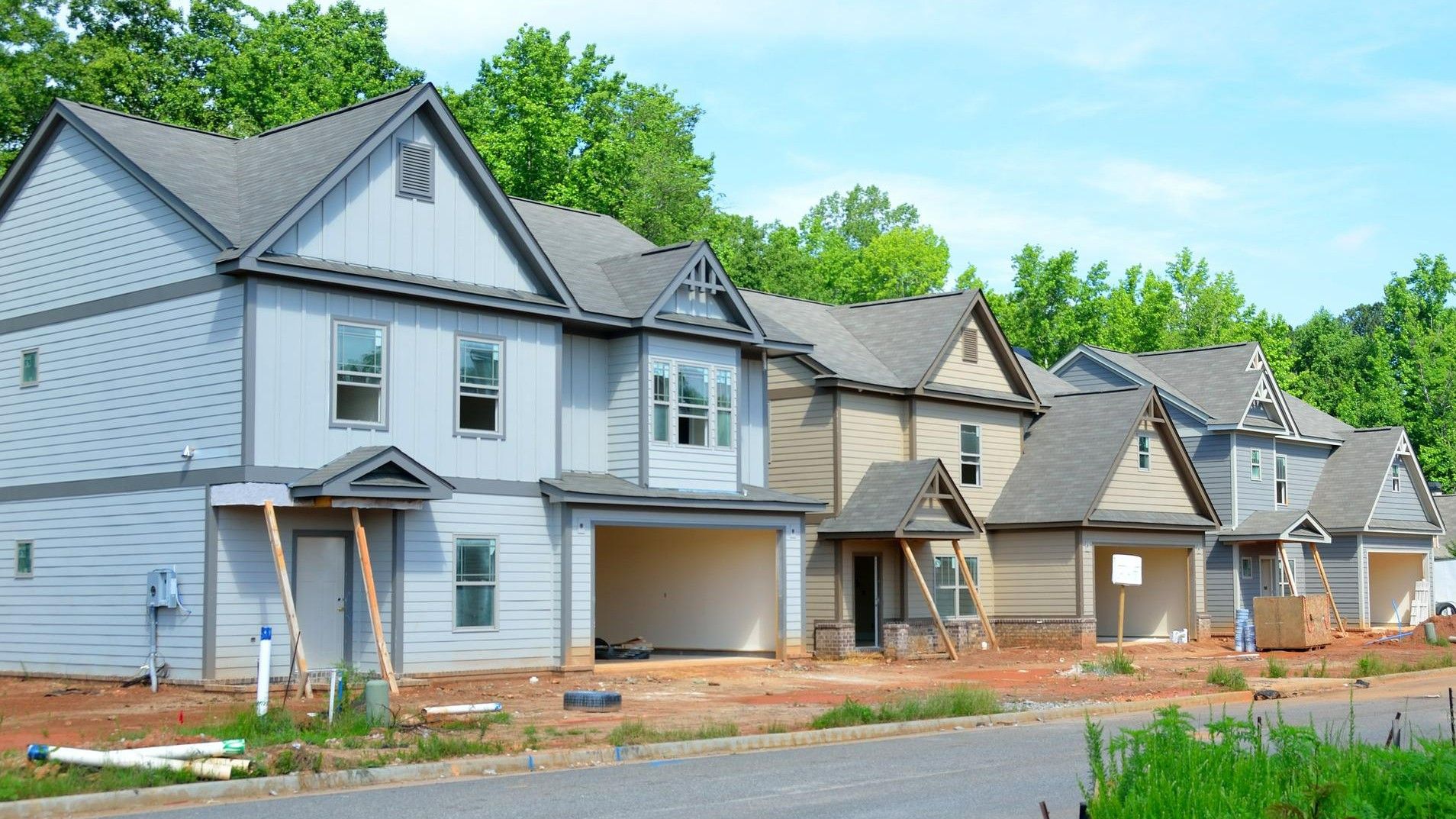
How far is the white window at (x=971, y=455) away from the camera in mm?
39844

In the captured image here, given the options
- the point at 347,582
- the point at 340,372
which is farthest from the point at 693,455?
the point at 340,372

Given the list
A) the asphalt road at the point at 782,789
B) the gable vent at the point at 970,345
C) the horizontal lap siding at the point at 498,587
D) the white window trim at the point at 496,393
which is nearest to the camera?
the asphalt road at the point at 782,789

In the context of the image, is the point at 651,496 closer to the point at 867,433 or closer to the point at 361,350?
Answer: the point at 361,350

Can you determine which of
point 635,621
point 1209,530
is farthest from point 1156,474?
point 635,621

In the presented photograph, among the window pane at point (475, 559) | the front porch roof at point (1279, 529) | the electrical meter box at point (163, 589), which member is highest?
the front porch roof at point (1279, 529)

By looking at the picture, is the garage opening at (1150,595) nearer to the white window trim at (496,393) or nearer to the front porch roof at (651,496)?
the front porch roof at (651,496)

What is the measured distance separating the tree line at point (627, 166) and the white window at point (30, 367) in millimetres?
18665

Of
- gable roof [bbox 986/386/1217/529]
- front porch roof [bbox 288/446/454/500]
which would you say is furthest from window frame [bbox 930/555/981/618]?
front porch roof [bbox 288/446/454/500]

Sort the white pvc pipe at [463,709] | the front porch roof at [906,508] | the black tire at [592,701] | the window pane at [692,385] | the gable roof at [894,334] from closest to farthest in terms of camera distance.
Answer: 1. the white pvc pipe at [463,709]
2. the black tire at [592,701]
3. the window pane at [692,385]
4. the front porch roof at [906,508]
5. the gable roof at [894,334]

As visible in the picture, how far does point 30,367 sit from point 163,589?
631 centimetres

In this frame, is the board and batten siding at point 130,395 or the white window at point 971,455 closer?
the board and batten siding at point 130,395

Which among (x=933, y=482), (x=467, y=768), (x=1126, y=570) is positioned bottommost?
(x=467, y=768)

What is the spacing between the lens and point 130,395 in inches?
1011

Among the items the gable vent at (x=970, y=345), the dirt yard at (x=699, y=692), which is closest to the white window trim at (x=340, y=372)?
the dirt yard at (x=699, y=692)
